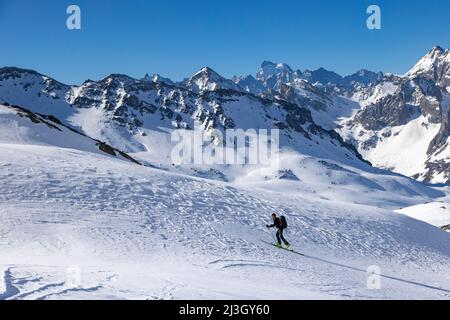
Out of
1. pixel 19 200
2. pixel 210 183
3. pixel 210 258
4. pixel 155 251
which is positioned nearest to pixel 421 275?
pixel 210 258

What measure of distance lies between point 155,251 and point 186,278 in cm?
516

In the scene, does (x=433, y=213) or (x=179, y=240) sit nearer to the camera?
(x=179, y=240)

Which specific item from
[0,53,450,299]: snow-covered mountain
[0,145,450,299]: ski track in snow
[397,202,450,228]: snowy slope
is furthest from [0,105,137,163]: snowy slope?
[397,202,450,228]: snowy slope

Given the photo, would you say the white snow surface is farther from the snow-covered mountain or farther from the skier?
the skier

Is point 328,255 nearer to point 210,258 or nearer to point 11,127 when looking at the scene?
point 210,258

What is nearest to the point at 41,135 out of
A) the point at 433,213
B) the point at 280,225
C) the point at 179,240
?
the point at 179,240

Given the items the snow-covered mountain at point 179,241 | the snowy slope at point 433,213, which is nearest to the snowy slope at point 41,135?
the snow-covered mountain at point 179,241

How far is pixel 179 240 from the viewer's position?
906 inches

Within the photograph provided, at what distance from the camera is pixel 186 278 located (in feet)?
53.1

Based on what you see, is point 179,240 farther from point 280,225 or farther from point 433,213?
point 433,213

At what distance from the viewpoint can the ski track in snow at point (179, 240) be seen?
15289 mm

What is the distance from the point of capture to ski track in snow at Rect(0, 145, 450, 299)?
15.3 meters

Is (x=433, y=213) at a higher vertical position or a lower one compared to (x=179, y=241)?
lower

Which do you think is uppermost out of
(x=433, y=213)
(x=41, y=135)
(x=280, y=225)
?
(x=41, y=135)
